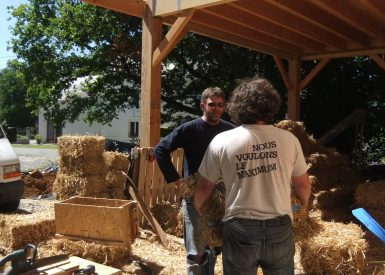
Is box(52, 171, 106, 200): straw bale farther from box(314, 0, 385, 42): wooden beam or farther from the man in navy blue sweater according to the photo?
box(314, 0, 385, 42): wooden beam

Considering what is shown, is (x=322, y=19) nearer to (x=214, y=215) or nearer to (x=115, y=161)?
(x=115, y=161)

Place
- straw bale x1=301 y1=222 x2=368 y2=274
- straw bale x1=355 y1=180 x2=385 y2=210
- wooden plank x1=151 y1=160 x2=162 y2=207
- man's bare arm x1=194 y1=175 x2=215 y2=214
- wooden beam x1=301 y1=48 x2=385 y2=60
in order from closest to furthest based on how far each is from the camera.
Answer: man's bare arm x1=194 y1=175 x2=215 y2=214 → straw bale x1=301 y1=222 x2=368 y2=274 → straw bale x1=355 y1=180 x2=385 y2=210 → wooden plank x1=151 y1=160 x2=162 y2=207 → wooden beam x1=301 y1=48 x2=385 y2=60

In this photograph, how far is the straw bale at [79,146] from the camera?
6.83 metres

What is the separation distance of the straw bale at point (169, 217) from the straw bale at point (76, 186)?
3.59 ft

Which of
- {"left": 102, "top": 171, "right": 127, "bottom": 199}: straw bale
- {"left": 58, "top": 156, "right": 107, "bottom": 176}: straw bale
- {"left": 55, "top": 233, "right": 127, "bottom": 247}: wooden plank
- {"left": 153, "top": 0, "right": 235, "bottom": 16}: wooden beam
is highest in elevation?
{"left": 153, "top": 0, "right": 235, "bottom": 16}: wooden beam

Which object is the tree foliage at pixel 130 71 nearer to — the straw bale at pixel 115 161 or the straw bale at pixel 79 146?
the straw bale at pixel 115 161

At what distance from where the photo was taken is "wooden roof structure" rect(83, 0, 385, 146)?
6211 millimetres

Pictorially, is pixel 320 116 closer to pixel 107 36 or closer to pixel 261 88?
pixel 107 36

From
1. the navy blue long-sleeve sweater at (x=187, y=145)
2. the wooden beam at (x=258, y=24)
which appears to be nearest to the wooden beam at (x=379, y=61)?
the wooden beam at (x=258, y=24)

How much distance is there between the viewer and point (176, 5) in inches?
235

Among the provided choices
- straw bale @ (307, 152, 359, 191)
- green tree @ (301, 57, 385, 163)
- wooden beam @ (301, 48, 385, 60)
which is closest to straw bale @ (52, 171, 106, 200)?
straw bale @ (307, 152, 359, 191)

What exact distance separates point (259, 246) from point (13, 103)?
66928 mm

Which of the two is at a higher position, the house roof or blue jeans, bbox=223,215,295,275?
the house roof

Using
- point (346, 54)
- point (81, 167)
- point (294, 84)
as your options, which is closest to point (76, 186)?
point (81, 167)
